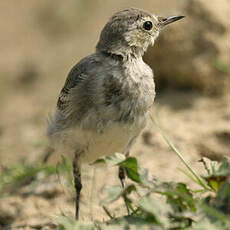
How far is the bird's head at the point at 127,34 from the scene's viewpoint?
4312 mm

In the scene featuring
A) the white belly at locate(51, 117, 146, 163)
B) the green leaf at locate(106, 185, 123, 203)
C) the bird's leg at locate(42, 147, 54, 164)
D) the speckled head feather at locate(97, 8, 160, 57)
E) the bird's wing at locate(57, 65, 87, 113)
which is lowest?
the bird's leg at locate(42, 147, 54, 164)

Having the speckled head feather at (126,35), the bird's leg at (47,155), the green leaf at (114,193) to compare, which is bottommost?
the bird's leg at (47,155)

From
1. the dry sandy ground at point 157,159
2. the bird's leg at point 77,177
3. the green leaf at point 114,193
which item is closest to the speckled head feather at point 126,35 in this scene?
the dry sandy ground at point 157,159

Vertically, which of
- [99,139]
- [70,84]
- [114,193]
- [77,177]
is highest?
[70,84]

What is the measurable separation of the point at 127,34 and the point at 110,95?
0.65 meters

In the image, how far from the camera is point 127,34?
434 centimetres

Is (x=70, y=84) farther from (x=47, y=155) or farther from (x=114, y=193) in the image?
(x=114, y=193)

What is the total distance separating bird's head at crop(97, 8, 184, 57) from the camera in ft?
14.1

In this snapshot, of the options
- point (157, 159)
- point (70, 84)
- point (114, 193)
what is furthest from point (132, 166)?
point (157, 159)

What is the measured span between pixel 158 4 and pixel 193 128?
15.9ft

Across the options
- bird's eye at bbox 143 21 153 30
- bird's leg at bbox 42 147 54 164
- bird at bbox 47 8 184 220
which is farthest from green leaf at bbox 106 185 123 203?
bird's leg at bbox 42 147 54 164

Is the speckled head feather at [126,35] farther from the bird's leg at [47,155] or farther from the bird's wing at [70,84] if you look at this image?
the bird's leg at [47,155]

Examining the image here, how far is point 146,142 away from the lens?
580 centimetres

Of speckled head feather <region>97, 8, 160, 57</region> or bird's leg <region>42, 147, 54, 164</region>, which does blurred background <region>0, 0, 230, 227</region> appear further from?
speckled head feather <region>97, 8, 160, 57</region>
